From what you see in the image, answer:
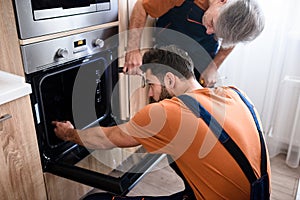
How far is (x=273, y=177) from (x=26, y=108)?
1.57 meters

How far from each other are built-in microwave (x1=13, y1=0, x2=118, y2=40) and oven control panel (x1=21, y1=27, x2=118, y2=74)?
4 cm

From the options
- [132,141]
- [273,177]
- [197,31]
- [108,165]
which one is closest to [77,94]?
[108,165]

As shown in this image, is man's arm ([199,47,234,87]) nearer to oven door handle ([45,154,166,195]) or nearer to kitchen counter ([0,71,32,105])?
oven door handle ([45,154,166,195])

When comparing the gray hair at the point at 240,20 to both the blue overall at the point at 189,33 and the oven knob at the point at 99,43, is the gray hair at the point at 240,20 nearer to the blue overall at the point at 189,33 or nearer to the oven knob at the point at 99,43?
the blue overall at the point at 189,33

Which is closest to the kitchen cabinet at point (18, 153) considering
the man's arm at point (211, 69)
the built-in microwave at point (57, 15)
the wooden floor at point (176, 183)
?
the built-in microwave at point (57, 15)

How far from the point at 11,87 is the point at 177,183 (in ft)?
3.96

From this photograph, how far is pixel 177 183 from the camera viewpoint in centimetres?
183

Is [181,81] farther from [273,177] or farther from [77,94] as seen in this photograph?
[273,177]

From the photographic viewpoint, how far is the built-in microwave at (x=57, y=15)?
38.4 inches

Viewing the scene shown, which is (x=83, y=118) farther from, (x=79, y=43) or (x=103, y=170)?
(x=79, y=43)

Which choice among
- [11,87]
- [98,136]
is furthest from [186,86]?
[11,87]

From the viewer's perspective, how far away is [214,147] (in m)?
0.88

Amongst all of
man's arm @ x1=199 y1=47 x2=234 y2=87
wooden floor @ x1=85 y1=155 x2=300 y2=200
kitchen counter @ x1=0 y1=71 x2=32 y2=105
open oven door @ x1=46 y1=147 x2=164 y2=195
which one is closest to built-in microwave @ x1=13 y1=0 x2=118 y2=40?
kitchen counter @ x1=0 y1=71 x2=32 y2=105

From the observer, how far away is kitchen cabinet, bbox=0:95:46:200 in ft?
3.23
